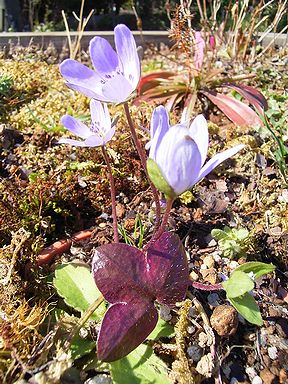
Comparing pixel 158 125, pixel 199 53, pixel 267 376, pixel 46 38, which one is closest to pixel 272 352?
pixel 267 376

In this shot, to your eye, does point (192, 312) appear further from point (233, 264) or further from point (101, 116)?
point (101, 116)

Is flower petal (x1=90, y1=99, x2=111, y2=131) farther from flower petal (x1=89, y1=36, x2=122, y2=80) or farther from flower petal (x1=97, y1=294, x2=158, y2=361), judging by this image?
flower petal (x1=97, y1=294, x2=158, y2=361)

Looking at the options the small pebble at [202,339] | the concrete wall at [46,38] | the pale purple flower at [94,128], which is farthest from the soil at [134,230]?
the concrete wall at [46,38]

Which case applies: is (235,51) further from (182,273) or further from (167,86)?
(182,273)

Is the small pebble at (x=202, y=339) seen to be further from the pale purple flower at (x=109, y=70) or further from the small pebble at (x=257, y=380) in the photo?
the pale purple flower at (x=109, y=70)

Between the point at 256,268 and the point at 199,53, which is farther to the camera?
the point at 199,53

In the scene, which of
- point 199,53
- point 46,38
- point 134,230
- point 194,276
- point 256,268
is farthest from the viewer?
point 46,38

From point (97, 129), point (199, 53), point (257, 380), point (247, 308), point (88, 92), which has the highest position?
point (88, 92)

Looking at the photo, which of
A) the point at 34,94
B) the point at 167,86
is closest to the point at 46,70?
the point at 34,94
